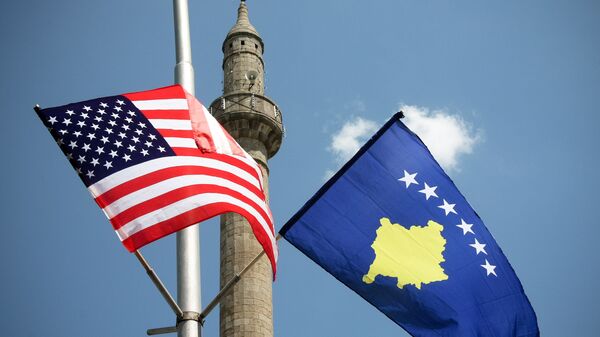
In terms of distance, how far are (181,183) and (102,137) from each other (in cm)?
109

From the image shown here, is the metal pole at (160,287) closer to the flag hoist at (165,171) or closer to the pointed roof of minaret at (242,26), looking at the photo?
the flag hoist at (165,171)

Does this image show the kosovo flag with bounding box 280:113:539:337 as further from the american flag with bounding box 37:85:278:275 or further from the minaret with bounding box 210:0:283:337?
the minaret with bounding box 210:0:283:337

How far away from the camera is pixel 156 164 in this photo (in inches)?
409

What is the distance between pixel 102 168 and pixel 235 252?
15782 mm

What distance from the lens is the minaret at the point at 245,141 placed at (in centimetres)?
2462

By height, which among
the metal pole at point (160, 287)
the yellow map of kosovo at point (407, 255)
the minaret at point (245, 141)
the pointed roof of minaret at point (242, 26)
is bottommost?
the metal pole at point (160, 287)

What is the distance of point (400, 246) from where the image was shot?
1217 centimetres

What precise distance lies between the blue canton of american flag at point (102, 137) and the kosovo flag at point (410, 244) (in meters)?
2.21

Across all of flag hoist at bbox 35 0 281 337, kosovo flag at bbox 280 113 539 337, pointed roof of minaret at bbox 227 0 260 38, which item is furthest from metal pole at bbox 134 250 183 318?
pointed roof of minaret at bbox 227 0 260 38

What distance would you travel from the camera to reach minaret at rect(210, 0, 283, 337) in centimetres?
2462

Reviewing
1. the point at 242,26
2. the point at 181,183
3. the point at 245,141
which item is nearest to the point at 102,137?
the point at 181,183

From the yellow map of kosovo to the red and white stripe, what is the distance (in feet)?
5.86

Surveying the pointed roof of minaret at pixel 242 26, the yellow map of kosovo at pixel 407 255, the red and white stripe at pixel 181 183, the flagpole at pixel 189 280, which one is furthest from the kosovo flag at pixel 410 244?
the pointed roof of minaret at pixel 242 26

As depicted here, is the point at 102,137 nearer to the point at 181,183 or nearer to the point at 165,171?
the point at 165,171
